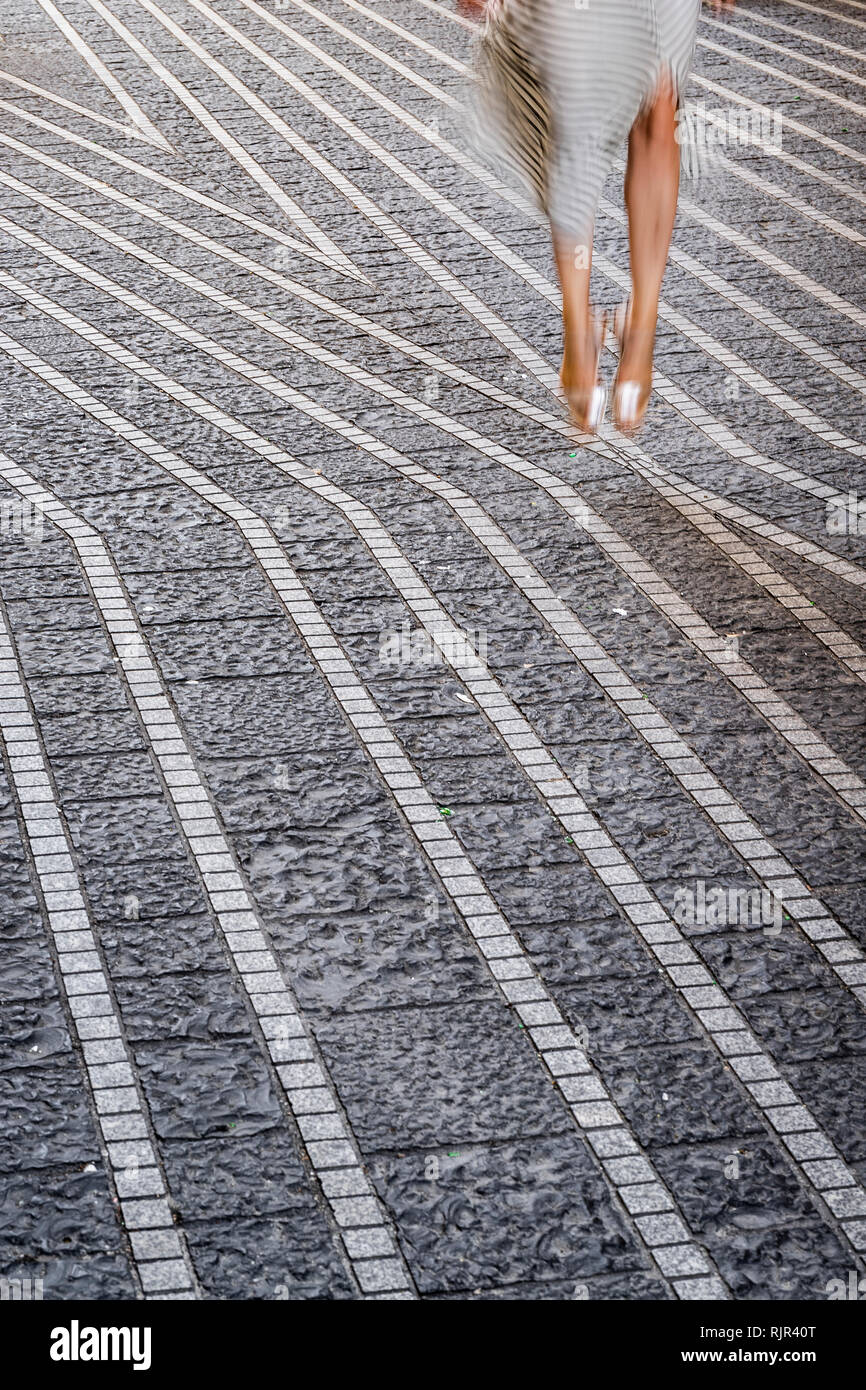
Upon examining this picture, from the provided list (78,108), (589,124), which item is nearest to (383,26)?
(78,108)

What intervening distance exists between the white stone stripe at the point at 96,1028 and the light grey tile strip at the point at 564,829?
801 millimetres

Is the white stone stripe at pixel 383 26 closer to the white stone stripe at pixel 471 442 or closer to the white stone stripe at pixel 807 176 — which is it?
the white stone stripe at pixel 807 176

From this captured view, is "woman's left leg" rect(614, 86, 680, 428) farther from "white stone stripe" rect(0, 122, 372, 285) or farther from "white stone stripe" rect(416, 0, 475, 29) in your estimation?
"white stone stripe" rect(416, 0, 475, 29)

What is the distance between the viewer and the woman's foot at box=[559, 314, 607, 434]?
4621mm

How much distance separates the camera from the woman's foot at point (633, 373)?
4691 millimetres

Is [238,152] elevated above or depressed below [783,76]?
below

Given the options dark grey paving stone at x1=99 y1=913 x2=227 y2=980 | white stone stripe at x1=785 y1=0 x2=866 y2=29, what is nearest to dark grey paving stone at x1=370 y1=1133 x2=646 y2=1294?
dark grey paving stone at x1=99 y1=913 x2=227 y2=980

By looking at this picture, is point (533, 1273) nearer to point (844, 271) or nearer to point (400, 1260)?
point (400, 1260)

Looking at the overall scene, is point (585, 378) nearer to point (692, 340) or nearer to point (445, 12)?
point (692, 340)

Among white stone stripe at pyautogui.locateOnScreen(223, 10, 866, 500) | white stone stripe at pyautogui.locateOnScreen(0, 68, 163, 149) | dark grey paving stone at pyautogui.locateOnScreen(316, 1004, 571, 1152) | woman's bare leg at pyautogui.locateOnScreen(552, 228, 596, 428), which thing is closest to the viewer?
dark grey paving stone at pyautogui.locateOnScreen(316, 1004, 571, 1152)

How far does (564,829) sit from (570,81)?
5.75 ft

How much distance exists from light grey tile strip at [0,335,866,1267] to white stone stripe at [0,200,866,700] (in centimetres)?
93

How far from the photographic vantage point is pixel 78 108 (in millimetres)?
10914
